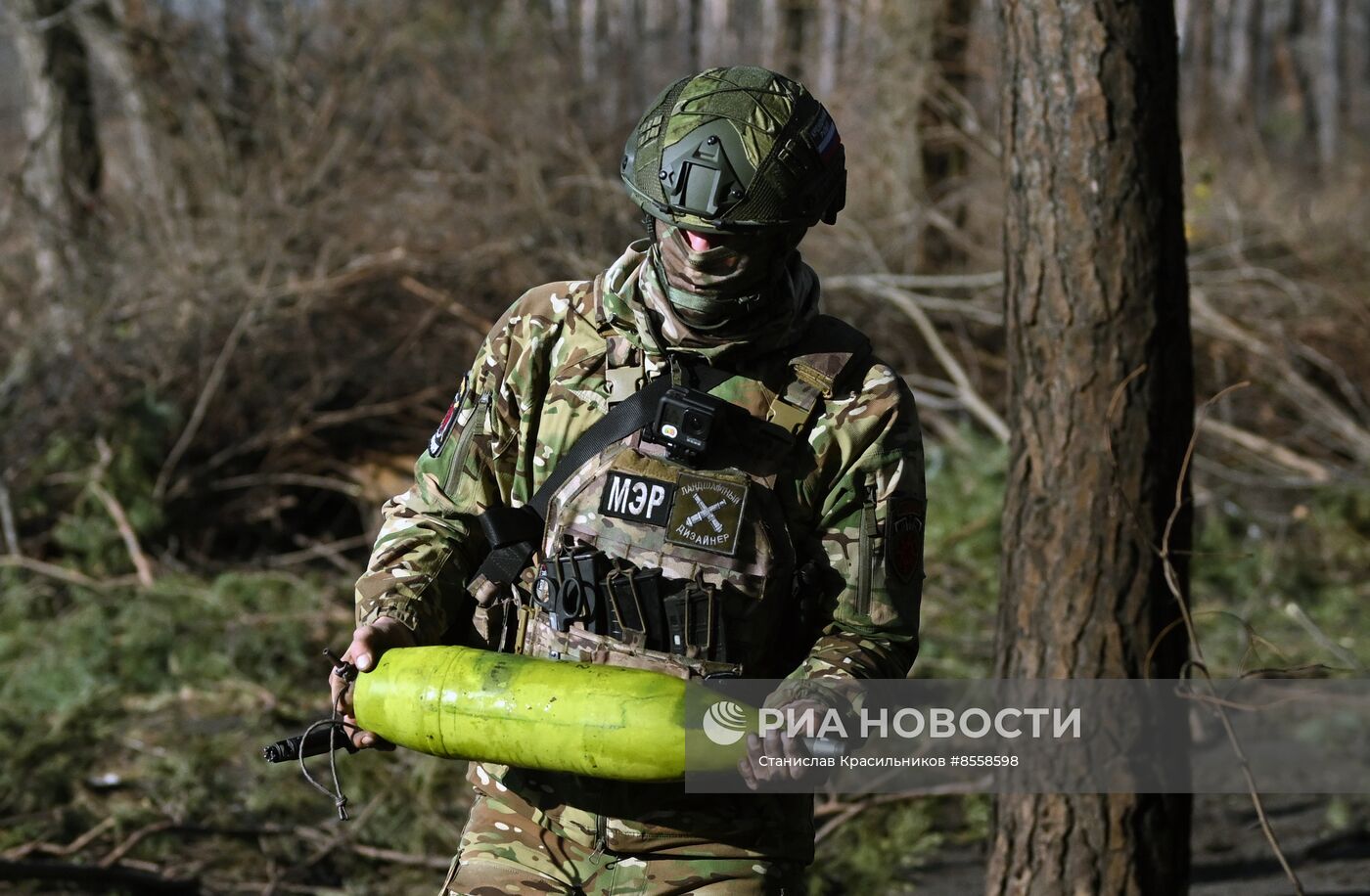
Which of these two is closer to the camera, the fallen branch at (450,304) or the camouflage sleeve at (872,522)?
the camouflage sleeve at (872,522)

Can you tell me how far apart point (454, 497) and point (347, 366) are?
A: 18.4ft

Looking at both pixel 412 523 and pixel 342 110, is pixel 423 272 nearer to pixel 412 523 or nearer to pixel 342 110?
pixel 342 110

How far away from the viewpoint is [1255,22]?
26.1 metres

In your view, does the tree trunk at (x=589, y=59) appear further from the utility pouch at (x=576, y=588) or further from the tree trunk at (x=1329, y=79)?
the tree trunk at (x=1329, y=79)

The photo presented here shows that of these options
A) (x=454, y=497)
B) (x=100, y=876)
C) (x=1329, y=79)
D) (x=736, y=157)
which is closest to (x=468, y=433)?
(x=454, y=497)

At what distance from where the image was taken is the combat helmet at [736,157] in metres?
2.29

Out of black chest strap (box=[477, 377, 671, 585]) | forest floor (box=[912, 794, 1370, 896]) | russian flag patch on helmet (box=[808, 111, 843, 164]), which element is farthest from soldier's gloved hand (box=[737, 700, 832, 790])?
forest floor (box=[912, 794, 1370, 896])

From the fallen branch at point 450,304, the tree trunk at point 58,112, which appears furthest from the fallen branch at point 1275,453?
the tree trunk at point 58,112

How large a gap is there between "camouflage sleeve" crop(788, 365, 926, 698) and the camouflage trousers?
0.37 metres

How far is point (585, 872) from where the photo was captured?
2.34 metres

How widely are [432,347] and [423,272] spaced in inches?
18.7

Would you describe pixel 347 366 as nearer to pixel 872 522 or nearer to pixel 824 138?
pixel 824 138

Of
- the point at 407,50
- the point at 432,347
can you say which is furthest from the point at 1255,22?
the point at 432,347

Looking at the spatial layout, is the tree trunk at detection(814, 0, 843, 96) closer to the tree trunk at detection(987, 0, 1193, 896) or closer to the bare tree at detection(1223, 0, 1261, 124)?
the tree trunk at detection(987, 0, 1193, 896)
